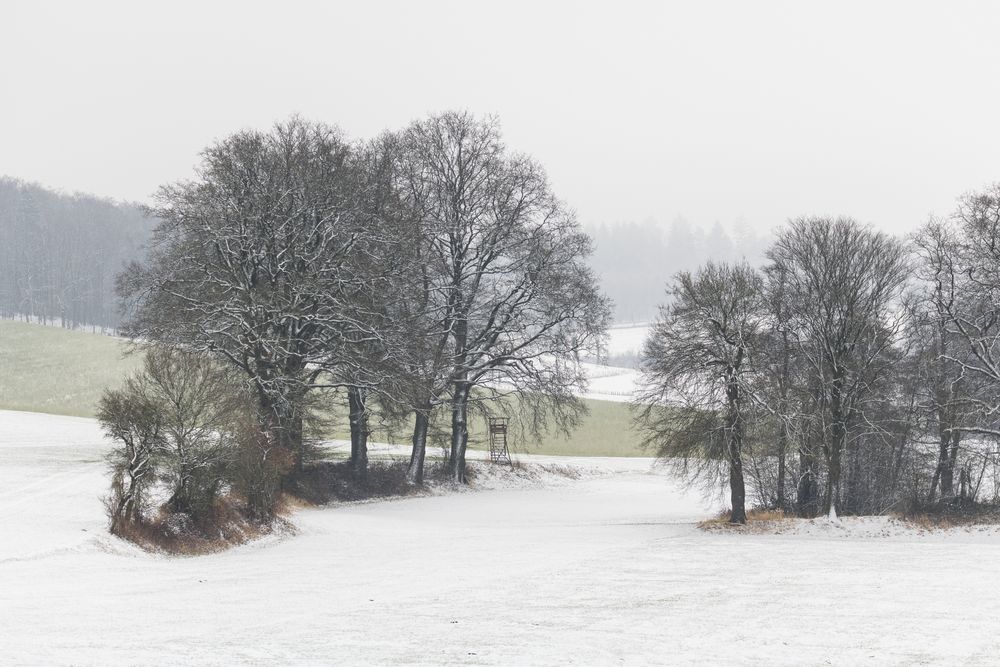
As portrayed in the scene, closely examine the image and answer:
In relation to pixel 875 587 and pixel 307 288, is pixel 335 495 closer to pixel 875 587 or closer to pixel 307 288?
pixel 307 288

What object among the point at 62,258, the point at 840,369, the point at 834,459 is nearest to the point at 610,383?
the point at 840,369

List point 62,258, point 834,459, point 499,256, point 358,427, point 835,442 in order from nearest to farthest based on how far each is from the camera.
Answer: point 834,459
point 835,442
point 358,427
point 499,256
point 62,258

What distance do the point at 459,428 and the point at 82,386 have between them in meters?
39.1

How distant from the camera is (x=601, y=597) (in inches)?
624

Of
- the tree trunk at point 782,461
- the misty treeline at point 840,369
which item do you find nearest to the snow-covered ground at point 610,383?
the tree trunk at point 782,461

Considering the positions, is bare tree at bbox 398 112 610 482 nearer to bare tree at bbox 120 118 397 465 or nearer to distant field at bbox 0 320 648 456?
bare tree at bbox 120 118 397 465

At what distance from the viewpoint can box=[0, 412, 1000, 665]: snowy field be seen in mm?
11008

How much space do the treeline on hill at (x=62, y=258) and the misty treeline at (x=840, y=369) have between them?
99176 millimetres

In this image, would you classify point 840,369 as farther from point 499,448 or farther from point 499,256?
point 499,448

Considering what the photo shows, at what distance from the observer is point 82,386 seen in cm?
6662

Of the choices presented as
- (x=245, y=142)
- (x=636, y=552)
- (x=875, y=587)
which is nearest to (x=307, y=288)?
(x=245, y=142)

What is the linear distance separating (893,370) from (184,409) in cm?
2475

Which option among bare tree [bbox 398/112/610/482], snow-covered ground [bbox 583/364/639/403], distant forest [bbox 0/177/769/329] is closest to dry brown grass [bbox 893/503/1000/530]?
bare tree [bbox 398/112/610/482]

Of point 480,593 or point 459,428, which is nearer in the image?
point 480,593
